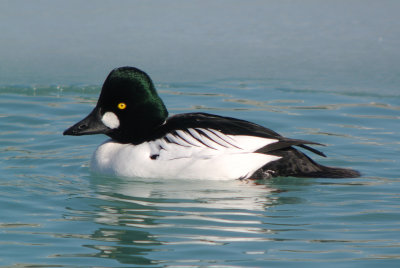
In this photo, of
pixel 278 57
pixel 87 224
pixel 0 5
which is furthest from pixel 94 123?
pixel 0 5

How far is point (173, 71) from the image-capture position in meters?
10.3

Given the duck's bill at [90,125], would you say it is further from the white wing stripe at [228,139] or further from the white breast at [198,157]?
the white wing stripe at [228,139]

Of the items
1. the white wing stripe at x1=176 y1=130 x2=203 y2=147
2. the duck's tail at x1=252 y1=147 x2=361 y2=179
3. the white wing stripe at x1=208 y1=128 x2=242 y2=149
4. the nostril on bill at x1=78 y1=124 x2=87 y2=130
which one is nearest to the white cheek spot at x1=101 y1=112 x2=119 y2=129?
the nostril on bill at x1=78 y1=124 x2=87 y2=130

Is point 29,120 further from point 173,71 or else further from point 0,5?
point 0,5

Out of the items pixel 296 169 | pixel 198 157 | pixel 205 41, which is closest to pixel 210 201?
pixel 198 157

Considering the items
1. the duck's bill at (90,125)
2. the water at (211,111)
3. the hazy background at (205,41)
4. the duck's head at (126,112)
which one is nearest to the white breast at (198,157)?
the water at (211,111)

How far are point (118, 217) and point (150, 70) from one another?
15.6 feet

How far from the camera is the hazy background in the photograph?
1020 centimetres

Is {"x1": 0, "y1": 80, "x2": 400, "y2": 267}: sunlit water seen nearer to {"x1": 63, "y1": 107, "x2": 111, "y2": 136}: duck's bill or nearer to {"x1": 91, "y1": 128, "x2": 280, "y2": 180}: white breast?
{"x1": 91, "y1": 128, "x2": 280, "y2": 180}: white breast

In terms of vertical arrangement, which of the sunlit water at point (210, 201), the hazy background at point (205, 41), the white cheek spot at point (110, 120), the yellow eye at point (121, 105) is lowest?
the sunlit water at point (210, 201)

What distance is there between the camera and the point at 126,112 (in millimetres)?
7262

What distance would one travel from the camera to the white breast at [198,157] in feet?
22.5

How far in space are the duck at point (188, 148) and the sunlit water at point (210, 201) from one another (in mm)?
103

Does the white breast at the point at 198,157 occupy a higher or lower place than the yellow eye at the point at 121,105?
Result: lower
